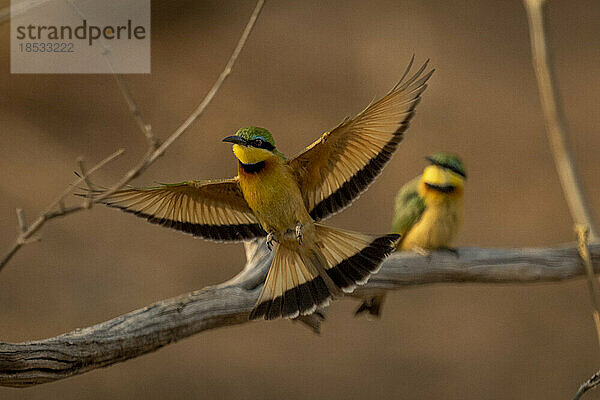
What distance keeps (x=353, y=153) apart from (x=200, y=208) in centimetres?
43

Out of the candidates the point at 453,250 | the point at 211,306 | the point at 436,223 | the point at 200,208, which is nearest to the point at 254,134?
the point at 200,208

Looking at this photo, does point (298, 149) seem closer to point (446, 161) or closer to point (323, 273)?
point (446, 161)

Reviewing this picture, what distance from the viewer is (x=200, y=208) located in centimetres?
197

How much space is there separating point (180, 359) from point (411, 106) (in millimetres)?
3069

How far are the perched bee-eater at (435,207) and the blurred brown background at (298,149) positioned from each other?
5.85 ft

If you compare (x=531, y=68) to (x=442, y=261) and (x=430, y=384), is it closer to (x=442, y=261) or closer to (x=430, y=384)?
(x=430, y=384)

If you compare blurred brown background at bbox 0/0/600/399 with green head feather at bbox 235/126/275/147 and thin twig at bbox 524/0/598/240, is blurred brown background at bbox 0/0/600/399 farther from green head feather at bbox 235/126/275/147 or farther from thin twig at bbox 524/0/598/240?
green head feather at bbox 235/126/275/147

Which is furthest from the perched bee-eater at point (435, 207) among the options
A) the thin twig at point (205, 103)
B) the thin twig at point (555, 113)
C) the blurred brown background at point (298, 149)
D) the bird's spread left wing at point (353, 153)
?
the blurred brown background at point (298, 149)

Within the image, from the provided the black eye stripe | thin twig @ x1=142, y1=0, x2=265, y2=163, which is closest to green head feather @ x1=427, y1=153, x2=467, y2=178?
the black eye stripe

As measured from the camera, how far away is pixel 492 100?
598 cm

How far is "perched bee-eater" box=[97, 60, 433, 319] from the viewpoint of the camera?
182 cm

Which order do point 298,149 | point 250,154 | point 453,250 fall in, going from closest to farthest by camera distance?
1. point 250,154
2. point 453,250
3. point 298,149

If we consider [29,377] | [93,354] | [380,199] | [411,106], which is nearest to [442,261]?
[411,106]

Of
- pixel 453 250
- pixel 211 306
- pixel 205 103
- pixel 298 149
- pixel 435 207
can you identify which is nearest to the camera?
pixel 205 103
